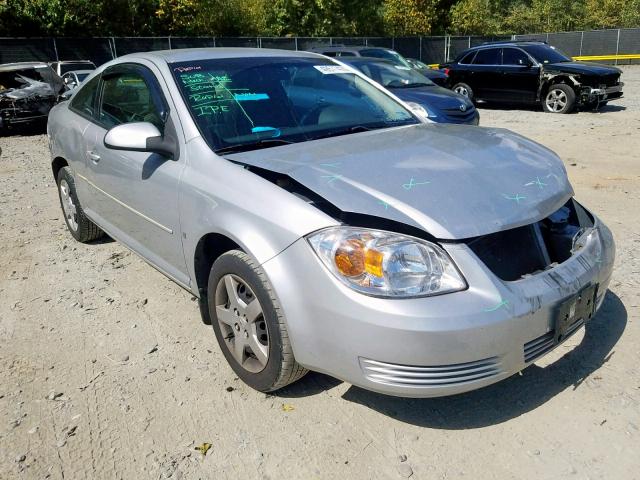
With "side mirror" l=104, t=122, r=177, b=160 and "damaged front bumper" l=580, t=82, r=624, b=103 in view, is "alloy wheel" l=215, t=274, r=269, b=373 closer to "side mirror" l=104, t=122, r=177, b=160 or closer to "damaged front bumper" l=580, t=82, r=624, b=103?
"side mirror" l=104, t=122, r=177, b=160

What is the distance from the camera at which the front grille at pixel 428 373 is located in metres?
2.20

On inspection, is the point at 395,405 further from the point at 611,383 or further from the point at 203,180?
the point at 203,180

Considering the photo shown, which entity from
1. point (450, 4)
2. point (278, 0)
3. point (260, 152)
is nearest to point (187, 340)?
point (260, 152)

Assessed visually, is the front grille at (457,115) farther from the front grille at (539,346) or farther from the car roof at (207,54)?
the front grille at (539,346)

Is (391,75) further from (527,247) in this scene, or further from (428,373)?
(428,373)

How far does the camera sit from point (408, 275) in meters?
2.21

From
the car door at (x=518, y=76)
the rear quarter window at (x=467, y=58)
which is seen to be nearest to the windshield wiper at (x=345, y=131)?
the car door at (x=518, y=76)

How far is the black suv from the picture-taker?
12.1 metres

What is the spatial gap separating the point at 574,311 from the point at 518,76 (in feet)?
39.8

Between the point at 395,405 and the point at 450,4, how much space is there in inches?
1691

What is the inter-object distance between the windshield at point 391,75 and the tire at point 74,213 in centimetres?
642

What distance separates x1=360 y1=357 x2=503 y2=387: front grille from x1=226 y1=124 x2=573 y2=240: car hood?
0.52m

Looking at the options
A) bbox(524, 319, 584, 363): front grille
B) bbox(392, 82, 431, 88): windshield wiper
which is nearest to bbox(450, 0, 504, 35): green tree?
bbox(392, 82, 431, 88): windshield wiper

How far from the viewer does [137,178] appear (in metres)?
3.42
